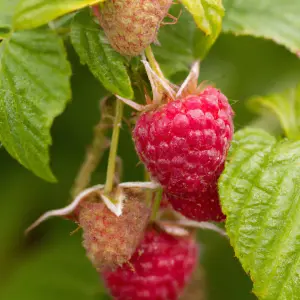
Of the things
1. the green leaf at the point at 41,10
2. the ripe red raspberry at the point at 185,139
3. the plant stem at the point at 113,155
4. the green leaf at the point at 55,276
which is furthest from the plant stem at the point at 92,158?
the green leaf at the point at 55,276

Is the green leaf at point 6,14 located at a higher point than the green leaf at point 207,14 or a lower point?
lower

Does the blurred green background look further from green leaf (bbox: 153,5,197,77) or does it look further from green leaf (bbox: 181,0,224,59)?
Result: green leaf (bbox: 181,0,224,59)

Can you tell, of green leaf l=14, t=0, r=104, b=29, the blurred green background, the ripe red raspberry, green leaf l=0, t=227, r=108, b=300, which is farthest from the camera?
green leaf l=0, t=227, r=108, b=300

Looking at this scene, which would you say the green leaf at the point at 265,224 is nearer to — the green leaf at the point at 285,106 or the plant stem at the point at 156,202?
the plant stem at the point at 156,202

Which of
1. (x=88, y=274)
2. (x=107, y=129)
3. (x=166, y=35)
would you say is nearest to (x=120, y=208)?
(x=107, y=129)

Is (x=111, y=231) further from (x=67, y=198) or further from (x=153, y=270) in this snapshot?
(x=67, y=198)

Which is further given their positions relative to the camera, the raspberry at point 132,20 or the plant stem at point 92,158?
the plant stem at point 92,158

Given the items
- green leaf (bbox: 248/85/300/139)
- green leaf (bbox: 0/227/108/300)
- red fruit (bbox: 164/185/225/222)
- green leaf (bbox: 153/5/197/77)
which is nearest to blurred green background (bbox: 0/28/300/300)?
green leaf (bbox: 0/227/108/300)
